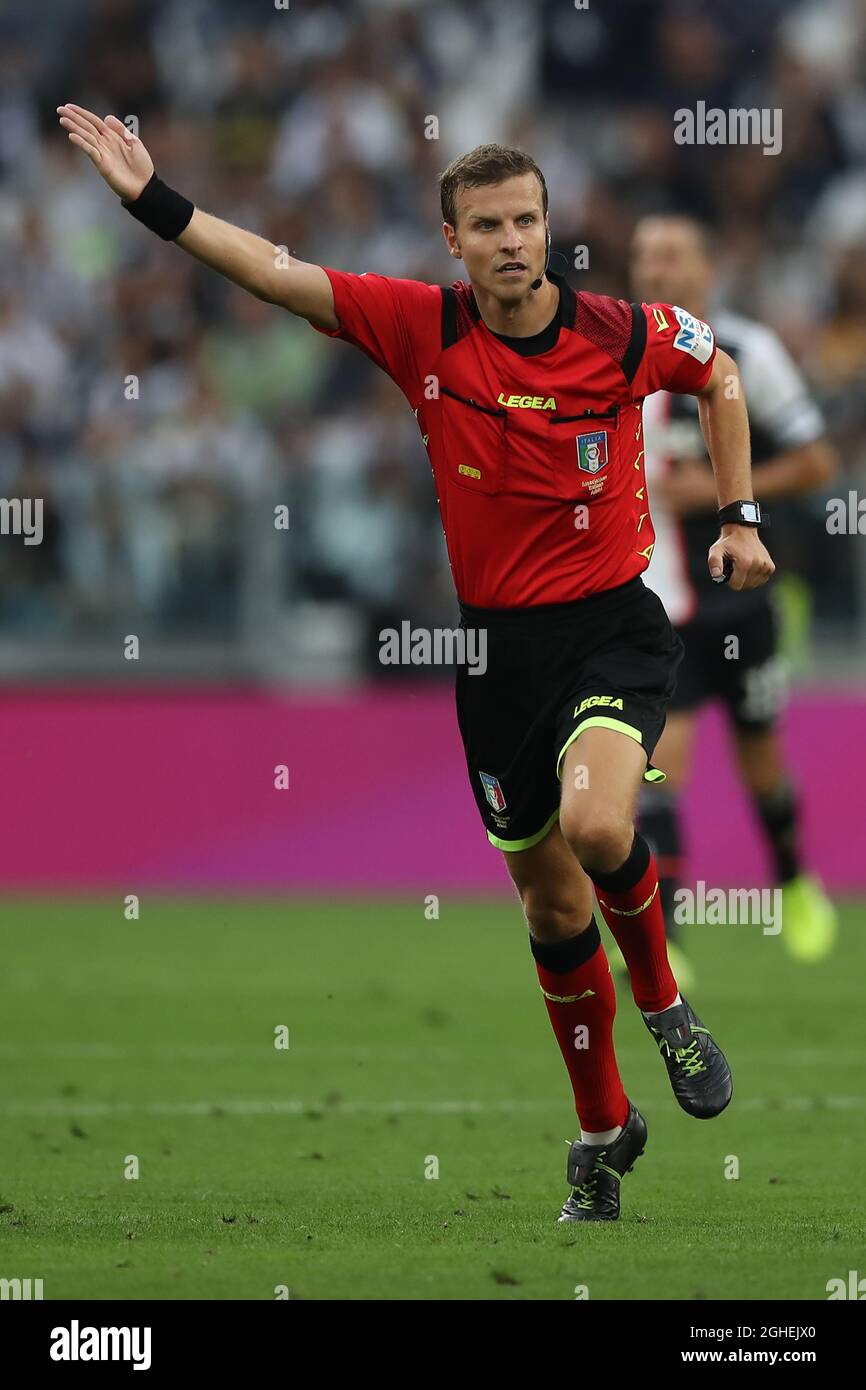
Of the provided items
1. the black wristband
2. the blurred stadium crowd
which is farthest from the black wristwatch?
the blurred stadium crowd

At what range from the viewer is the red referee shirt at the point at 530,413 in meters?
5.84

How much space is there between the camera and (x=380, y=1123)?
741 cm

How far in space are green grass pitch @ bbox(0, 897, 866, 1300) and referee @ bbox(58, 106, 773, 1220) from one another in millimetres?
Answer: 457

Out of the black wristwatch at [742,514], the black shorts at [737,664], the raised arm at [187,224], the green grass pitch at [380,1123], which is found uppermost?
the black shorts at [737,664]

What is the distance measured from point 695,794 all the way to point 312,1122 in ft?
22.4

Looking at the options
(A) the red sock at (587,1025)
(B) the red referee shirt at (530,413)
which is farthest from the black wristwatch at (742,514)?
(A) the red sock at (587,1025)

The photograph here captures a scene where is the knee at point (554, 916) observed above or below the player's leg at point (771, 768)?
below

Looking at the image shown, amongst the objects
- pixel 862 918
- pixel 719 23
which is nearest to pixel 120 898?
pixel 862 918

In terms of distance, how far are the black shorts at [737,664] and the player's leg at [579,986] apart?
3926 mm

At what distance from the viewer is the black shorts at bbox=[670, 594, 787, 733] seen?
10008 millimetres

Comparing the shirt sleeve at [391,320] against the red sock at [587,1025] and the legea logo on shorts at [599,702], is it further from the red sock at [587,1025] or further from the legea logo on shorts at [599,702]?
the red sock at [587,1025]

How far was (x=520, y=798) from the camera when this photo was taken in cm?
591

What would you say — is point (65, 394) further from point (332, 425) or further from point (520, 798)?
point (520, 798)

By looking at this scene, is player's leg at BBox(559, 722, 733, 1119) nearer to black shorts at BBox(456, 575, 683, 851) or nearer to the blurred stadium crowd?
black shorts at BBox(456, 575, 683, 851)
